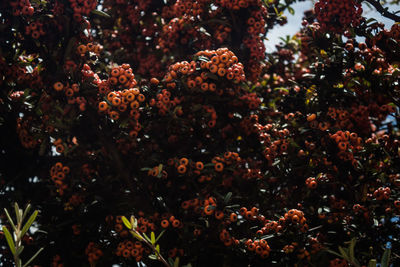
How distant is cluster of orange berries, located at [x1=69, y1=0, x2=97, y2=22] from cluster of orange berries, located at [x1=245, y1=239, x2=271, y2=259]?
9.43 feet

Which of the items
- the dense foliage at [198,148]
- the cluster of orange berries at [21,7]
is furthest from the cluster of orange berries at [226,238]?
the cluster of orange berries at [21,7]

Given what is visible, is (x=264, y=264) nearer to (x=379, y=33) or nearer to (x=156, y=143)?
(x=156, y=143)

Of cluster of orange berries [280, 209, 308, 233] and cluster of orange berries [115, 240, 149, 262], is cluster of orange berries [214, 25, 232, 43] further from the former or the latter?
cluster of orange berries [115, 240, 149, 262]

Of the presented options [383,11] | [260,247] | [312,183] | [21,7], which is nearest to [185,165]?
[260,247]

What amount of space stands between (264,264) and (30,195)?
2.73m

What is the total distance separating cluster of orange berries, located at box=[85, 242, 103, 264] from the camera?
3.88 m

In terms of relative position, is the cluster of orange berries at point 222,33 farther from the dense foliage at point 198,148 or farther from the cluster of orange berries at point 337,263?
the cluster of orange berries at point 337,263

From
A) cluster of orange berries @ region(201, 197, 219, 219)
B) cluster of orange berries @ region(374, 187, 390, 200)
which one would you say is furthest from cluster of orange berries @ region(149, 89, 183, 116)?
cluster of orange berries @ region(374, 187, 390, 200)

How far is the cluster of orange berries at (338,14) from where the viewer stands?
4590mm

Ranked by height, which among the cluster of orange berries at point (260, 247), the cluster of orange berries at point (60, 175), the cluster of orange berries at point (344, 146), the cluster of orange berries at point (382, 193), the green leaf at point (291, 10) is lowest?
the cluster of orange berries at point (260, 247)

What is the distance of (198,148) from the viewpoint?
446cm

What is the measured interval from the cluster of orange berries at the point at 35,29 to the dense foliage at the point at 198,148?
0.03 ft

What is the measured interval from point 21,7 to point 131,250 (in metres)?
2.69

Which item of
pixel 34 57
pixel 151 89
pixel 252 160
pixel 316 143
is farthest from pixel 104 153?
pixel 316 143
